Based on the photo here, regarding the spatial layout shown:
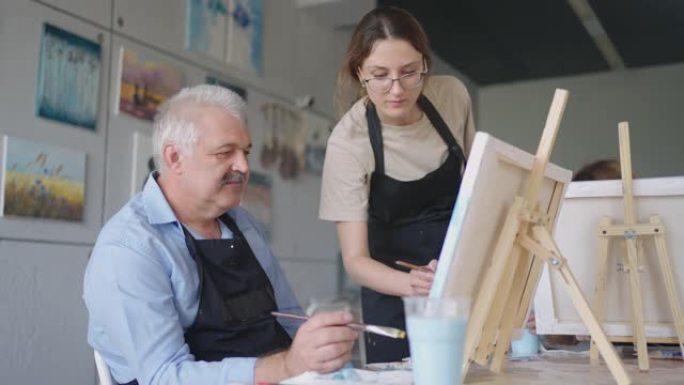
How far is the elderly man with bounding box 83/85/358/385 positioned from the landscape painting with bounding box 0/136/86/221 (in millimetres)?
1018

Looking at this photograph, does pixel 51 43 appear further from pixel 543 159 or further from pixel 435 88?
pixel 543 159

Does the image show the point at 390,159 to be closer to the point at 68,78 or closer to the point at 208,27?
the point at 68,78

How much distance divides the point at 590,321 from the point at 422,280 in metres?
0.28

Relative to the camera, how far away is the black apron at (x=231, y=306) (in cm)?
125

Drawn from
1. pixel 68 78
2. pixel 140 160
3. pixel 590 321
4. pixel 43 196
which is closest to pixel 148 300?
pixel 590 321

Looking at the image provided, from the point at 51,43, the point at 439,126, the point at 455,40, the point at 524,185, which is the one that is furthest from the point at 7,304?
the point at 455,40

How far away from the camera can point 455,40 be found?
209 inches

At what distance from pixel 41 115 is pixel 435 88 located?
1367 millimetres

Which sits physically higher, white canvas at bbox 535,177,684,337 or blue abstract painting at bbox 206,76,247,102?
blue abstract painting at bbox 206,76,247,102

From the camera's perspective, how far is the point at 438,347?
29.2 inches

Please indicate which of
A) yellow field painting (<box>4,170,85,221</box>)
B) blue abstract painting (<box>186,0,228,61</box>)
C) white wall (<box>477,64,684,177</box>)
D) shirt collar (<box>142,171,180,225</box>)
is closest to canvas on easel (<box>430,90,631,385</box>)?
shirt collar (<box>142,171,180,225</box>)

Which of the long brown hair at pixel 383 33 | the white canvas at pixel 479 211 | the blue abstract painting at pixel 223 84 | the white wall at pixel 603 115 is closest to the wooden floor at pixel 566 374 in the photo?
the white canvas at pixel 479 211

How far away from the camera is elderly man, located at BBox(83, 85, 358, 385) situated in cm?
105

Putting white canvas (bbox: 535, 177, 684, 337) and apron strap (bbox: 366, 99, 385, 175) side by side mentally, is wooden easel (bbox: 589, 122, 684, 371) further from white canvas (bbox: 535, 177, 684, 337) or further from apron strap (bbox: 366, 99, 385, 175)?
apron strap (bbox: 366, 99, 385, 175)
